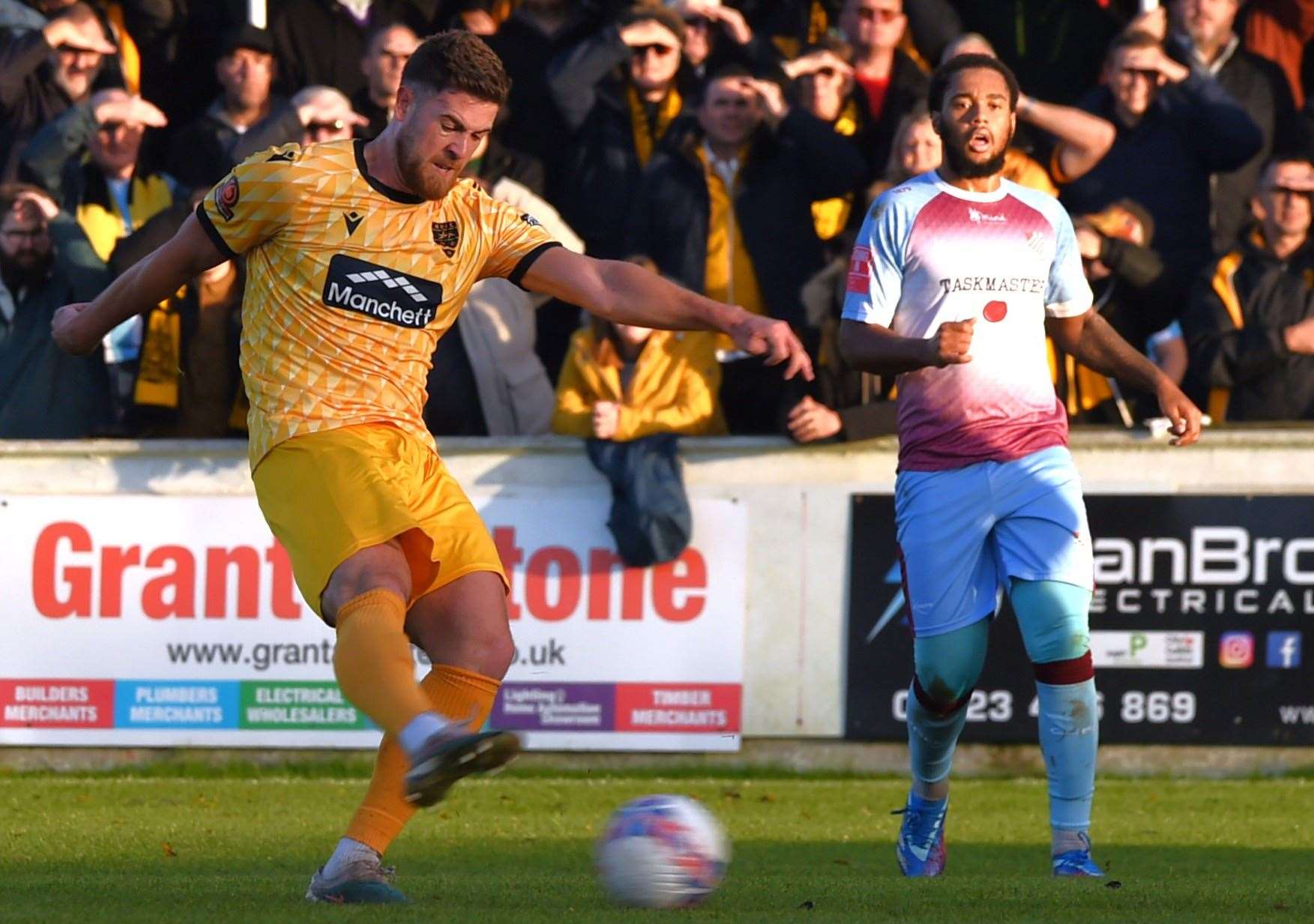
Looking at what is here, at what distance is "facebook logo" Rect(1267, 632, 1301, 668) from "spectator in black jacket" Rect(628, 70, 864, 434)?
264 centimetres

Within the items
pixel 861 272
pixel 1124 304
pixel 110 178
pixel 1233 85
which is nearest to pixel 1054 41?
pixel 1233 85

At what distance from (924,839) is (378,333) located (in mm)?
2684

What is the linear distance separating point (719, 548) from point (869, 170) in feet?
7.75

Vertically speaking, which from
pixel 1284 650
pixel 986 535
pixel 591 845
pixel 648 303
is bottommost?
pixel 591 845

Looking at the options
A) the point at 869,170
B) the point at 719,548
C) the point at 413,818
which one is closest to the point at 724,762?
the point at 719,548

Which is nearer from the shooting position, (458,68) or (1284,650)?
(458,68)

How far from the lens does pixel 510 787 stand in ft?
34.7

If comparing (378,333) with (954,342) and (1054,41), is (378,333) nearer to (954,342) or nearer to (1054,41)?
(954,342)

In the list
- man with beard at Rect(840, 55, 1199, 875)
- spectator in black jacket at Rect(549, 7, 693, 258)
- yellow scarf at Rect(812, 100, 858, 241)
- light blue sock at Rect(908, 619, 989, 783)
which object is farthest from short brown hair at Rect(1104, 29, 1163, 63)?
light blue sock at Rect(908, 619, 989, 783)

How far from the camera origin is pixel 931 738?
7.35m

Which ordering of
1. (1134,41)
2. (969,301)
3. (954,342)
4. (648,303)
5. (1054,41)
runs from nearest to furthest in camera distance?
(648,303), (954,342), (969,301), (1134,41), (1054,41)

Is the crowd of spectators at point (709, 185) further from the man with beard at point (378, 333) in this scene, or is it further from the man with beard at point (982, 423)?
the man with beard at point (378, 333)

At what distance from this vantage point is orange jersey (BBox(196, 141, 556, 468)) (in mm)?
5930

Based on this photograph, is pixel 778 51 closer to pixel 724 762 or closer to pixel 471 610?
pixel 724 762
